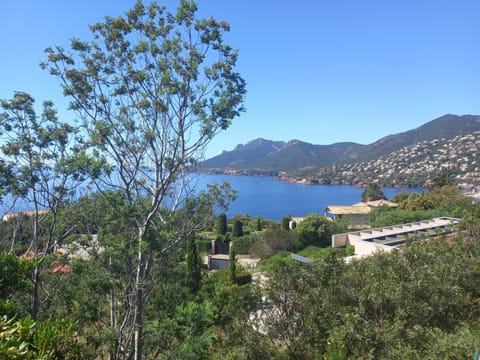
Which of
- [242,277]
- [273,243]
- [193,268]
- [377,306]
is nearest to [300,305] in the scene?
[377,306]

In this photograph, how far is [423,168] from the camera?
100 metres

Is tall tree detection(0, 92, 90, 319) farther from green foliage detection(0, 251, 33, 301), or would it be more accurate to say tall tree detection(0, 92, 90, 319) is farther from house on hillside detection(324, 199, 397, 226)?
house on hillside detection(324, 199, 397, 226)

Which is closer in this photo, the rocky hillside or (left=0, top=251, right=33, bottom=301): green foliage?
(left=0, top=251, right=33, bottom=301): green foliage

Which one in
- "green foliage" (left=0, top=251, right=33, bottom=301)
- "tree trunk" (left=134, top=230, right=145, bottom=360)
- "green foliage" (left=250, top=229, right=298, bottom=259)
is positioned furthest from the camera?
"green foliage" (left=250, top=229, right=298, bottom=259)

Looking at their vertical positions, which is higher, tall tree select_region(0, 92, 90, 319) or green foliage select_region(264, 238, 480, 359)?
tall tree select_region(0, 92, 90, 319)

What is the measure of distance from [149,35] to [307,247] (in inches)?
764

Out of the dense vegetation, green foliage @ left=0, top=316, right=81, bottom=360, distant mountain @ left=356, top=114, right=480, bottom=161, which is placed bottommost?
the dense vegetation

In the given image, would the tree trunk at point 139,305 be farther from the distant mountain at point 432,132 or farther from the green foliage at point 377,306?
the distant mountain at point 432,132

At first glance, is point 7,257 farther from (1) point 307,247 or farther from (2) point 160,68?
(1) point 307,247

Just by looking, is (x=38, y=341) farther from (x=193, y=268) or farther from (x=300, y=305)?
(x=193, y=268)

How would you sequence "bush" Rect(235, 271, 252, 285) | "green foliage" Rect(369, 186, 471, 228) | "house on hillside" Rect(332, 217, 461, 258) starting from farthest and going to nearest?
"green foliage" Rect(369, 186, 471, 228) → "house on hillside" Rect(332, 217, 461, 258) → "bush" Rect(235, 271, 252, 285)

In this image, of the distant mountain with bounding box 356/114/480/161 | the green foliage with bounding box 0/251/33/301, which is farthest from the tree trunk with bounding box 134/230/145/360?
the distant mountain with bounding box 356/114/480/161

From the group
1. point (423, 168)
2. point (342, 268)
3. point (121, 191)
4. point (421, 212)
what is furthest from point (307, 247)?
point (423, 168)

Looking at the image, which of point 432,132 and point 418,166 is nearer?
point 418,166
